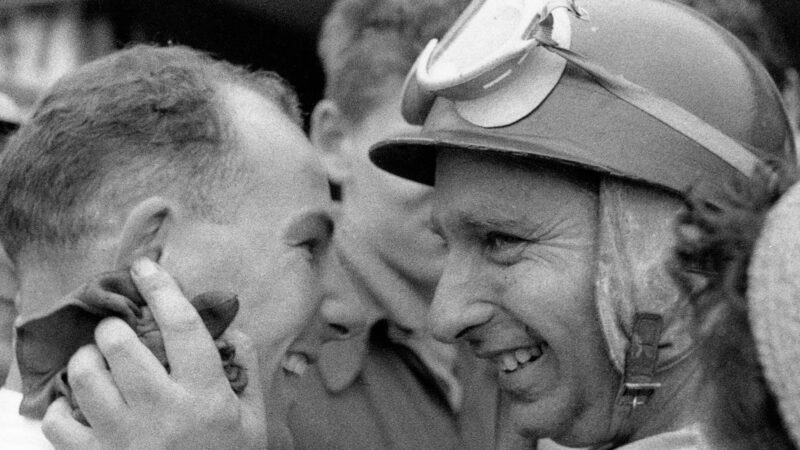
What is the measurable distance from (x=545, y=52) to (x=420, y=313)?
1745mm

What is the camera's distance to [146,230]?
2939 millimetres

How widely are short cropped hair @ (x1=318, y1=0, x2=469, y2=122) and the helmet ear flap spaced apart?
1.36 meters

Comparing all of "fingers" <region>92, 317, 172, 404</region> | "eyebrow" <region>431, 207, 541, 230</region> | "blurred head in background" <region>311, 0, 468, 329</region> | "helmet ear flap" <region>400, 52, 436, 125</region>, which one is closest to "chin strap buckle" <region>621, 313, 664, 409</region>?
"eyebrow" <region>431, 207, 541, 230</region>

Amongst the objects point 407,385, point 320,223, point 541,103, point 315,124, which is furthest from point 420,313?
point 541,103

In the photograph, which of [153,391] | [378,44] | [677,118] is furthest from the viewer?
[378,44]

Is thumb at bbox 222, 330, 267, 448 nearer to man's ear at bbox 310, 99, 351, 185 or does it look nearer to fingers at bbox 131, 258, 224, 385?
fingers at bbox 131, 258, 224, 385

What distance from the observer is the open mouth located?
3100 millimetres

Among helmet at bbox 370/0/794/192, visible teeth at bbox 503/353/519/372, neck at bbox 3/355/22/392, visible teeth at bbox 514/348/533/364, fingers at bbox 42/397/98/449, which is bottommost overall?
neck at bbox 3/355/22/392

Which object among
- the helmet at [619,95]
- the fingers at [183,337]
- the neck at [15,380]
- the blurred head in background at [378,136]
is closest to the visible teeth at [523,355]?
the helmet at [619,95]

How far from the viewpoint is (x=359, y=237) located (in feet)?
15.3

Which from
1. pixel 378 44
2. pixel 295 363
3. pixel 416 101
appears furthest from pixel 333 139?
pixel 295 363

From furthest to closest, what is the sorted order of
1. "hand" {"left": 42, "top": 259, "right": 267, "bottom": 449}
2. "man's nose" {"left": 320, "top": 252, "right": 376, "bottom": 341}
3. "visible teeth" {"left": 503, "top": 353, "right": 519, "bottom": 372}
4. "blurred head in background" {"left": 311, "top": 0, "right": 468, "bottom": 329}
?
"blurred head in background" {"left": 311, "top": 0, "right": 468, "bottom": 329} < "man's nose" {"left": 320, "top": 252, "right": 376, "bottom": 341} < "visible teeth" {"left": 503, "top": 353, "right": 519, "bottom": 372} < "hand" {"left": 42, "top": 259, "right": 267, "bottom": 449}

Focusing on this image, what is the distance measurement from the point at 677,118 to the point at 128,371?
1255 millimetres

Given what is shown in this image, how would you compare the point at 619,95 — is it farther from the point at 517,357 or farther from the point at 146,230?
the point at 146,230
